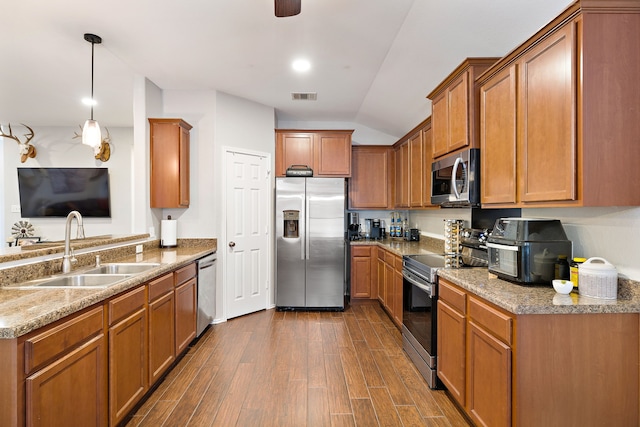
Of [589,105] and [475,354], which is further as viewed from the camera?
[475,354]

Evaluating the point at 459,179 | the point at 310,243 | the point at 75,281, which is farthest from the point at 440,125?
the point at 75,281

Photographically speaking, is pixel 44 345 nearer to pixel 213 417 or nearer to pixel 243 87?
pixel 213 417

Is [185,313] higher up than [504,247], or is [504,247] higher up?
[504,247]

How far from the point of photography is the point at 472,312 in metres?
1.92

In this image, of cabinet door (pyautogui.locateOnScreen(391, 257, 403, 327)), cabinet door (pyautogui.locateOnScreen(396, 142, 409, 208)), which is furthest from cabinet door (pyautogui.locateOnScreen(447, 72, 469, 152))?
cabinet door (pyautogui.locateOnScreen(396, 142, 409, 208))

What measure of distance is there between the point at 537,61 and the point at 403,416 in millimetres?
2286

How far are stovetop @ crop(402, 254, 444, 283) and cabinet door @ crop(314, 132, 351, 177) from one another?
1893 millimetres

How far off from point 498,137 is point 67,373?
271 centimetres

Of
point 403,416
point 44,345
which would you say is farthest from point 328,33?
point 403,416

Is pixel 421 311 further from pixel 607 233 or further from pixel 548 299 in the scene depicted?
pixel 607 233

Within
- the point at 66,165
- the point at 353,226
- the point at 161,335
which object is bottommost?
the point at 161,335

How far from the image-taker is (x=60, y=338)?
1.44 m

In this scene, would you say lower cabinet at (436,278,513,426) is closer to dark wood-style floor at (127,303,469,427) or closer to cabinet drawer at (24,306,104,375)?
dark wood-style floor at (127,303,469,427)

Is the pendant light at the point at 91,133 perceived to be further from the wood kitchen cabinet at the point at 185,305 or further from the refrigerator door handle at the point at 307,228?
the refrigerator door handle at the point at 307,228
